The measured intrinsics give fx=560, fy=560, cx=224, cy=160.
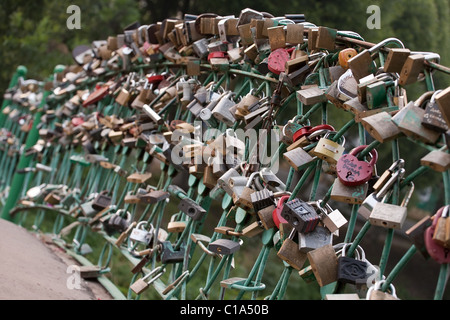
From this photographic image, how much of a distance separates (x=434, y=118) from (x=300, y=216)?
1.46ft

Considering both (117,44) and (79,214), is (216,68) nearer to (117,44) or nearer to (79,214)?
(117,44)

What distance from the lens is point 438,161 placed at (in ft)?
3.92

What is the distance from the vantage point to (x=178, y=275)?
2.37 m

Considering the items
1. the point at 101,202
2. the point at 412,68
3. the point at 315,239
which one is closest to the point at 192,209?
the point at 315,239

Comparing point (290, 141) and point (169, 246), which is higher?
point (290, 141)

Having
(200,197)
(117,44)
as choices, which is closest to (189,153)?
(200,197)

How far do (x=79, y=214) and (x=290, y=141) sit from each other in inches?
78.9

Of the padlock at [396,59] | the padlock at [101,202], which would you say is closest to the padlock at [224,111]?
the padlock at [396,59]

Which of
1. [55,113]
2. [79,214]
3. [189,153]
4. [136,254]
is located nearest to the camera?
[189,153]

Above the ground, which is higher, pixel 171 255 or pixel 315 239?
pixel 315 239

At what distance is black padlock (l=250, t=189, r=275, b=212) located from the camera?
5.77ft

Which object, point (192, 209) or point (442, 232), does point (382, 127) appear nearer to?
point (442, 232)

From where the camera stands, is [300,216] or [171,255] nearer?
[300,216]

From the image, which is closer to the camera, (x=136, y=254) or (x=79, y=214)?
(x=136, y=254)
